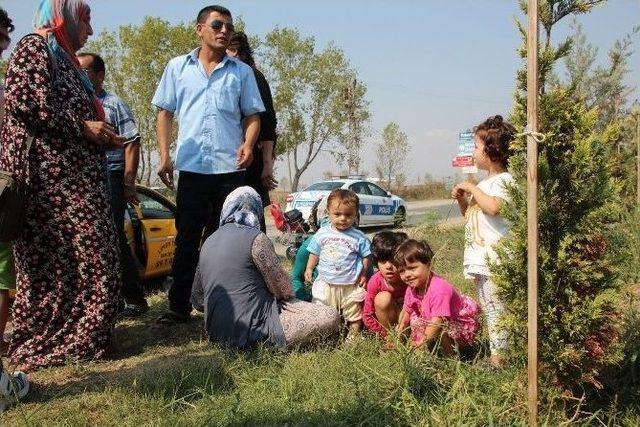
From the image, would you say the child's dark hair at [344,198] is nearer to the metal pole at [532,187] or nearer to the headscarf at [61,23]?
the headscarf at [61,23]

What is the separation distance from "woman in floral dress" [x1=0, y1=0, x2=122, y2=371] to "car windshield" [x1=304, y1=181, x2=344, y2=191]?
40.8 ft

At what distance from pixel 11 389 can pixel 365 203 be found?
14671 millimetres

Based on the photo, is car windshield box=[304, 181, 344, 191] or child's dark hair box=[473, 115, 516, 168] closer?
child's dark hair box=[473, 115, 516, 168]

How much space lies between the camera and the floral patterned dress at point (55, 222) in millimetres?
3465

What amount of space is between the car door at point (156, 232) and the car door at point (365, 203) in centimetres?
1086

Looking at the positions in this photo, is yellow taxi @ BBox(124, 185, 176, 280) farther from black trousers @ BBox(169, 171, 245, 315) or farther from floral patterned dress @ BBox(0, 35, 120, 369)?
floral patterned dress @ BBox(0, 35, 120, 369)

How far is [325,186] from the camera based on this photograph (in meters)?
16.5

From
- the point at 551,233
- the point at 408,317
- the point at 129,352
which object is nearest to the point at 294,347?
the point at 408,317

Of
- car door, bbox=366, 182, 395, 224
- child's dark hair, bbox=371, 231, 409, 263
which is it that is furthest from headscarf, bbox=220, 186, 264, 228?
car door, bbox=366, 182, 395, 224

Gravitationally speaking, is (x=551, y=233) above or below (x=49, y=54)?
below

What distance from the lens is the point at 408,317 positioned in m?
3.91

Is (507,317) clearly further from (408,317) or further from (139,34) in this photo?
(139,34)

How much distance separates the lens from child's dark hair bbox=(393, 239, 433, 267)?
3754 millimetres

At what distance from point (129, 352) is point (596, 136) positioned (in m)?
3.13
